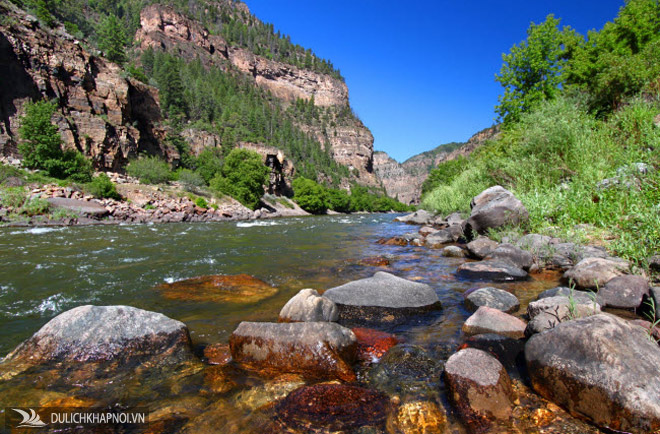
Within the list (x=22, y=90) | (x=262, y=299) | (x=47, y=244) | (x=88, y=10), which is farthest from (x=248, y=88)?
(x=262, y=299)

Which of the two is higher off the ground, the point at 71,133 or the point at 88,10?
the point at 88,10

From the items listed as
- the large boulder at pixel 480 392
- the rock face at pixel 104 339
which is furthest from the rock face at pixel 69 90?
the large boulder at pixel 480 392

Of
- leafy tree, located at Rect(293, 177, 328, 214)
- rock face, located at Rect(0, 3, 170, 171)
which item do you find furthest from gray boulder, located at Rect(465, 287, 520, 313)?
leafy tree, located at Rect(293, 177, 328, 214)

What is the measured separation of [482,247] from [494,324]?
6264 millimetres

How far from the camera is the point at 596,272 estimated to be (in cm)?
562

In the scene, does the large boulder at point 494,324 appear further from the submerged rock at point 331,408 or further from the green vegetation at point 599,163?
the green vegetation at point 599,163

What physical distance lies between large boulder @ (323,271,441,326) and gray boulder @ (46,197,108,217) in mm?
29328

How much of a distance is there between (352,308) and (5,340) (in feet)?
17.1

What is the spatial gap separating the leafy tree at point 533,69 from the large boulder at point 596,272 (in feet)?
69.3

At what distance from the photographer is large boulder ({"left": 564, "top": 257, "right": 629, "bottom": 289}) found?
17.7 ft

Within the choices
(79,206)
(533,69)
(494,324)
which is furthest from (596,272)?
(79,206)

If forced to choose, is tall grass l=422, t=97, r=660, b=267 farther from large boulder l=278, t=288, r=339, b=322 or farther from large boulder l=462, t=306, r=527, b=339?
large boulder l=278, t=288, r=339, b=322

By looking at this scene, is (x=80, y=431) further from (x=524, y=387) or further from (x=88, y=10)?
(x=88, y=10)

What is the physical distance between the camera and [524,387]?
10.3 ft
